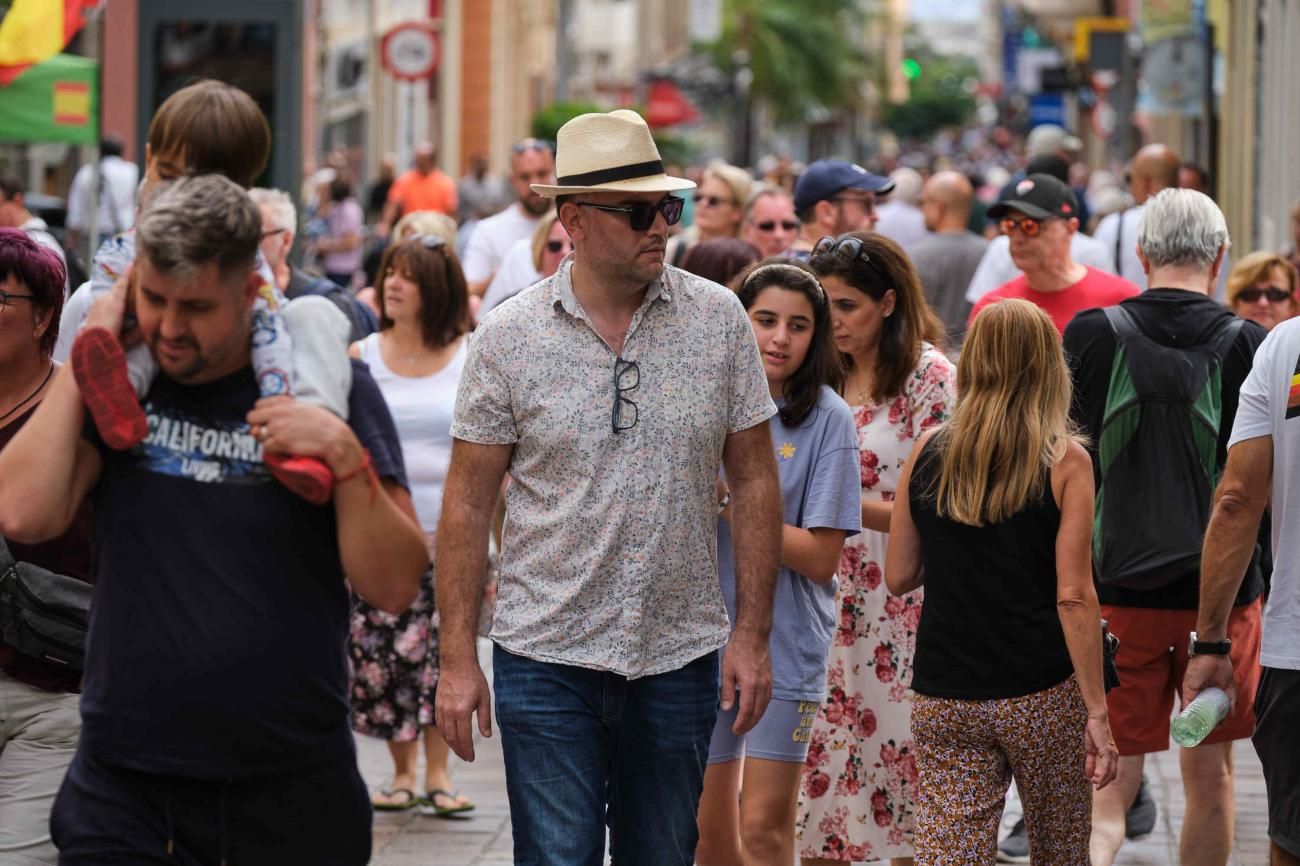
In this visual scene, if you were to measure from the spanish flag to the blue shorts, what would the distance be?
8.38m

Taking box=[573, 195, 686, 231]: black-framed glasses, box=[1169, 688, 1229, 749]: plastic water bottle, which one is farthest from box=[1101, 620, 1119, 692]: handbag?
box=[573, 195, 686, 231]: black-framed glasses

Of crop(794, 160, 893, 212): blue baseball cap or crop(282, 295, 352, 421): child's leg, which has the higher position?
crop(794, 160, 893, 212): blue baseball cap

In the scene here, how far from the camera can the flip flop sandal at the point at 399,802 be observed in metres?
7.99

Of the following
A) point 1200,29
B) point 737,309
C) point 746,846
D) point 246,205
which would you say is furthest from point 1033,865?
point 1200,29

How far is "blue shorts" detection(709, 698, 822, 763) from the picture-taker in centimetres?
556

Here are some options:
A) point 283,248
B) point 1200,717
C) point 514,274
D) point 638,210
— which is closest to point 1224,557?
point 1200,717

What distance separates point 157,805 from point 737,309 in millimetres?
1678

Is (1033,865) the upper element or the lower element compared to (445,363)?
lower

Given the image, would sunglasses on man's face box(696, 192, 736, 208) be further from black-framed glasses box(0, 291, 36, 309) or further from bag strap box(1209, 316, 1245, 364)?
black-framed glasses box(0, 291, 36, 309)

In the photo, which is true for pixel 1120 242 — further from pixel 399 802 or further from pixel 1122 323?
pixel 399 802

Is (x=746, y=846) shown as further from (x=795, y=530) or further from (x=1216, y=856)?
(x=1216, y=856)

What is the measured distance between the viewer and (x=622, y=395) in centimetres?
455

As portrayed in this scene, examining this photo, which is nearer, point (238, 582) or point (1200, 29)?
point (238, 582)

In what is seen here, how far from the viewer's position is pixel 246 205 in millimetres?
3656
